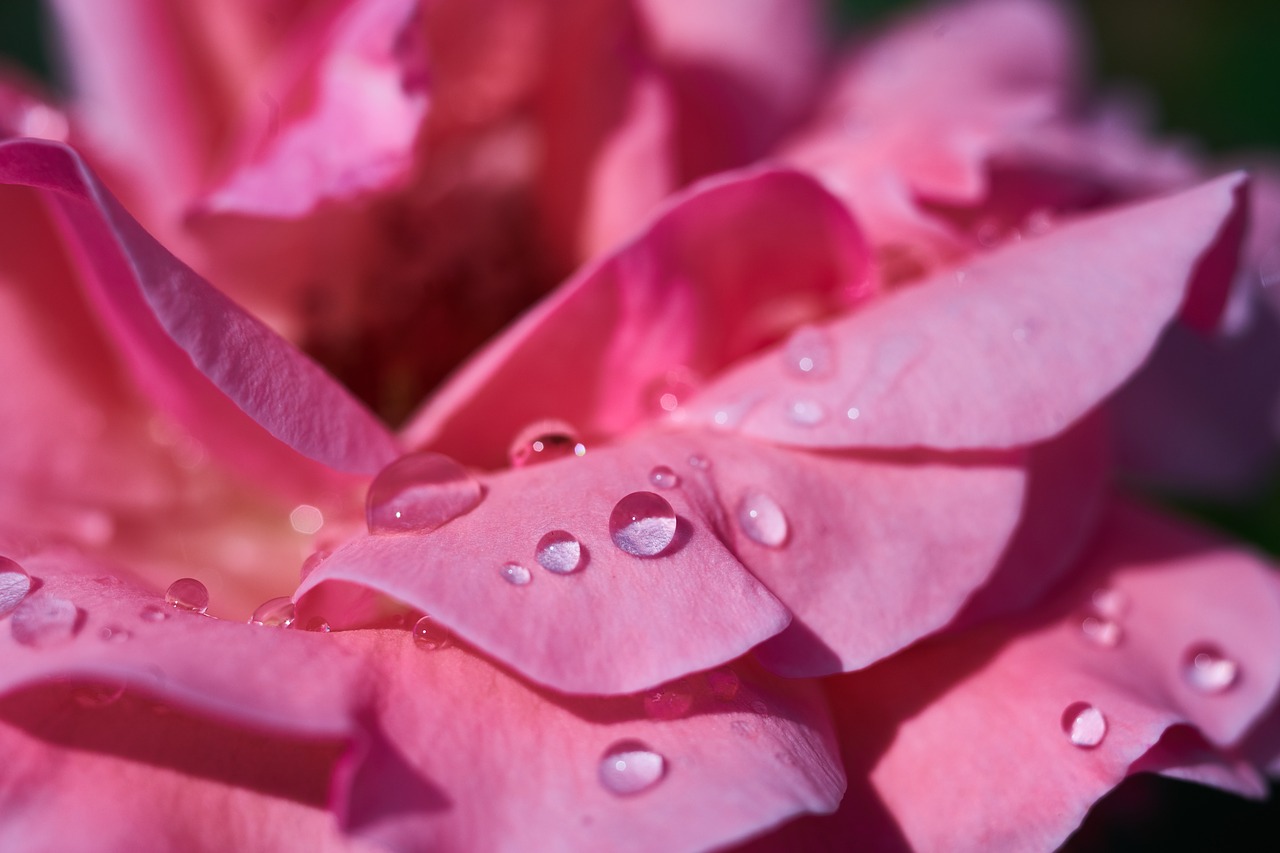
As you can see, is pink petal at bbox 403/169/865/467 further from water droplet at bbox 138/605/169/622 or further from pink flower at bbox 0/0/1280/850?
water droplet at bbox 138/605/169/622

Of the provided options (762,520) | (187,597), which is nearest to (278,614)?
(187,597)

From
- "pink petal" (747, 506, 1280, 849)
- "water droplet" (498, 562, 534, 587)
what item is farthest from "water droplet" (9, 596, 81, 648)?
"pink petal" (747, 506, 1280, 849)

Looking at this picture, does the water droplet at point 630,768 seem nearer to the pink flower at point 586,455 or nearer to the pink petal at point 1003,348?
the pink flower at point 586,455

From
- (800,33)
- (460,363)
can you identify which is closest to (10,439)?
(460,363)

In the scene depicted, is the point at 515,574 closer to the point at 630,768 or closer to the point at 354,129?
the point at 630,768

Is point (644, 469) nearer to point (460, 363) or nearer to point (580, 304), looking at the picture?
point (580, 304)

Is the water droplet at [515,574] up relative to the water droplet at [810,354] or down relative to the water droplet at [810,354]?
down

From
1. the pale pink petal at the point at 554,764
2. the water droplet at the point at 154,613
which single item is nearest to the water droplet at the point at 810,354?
the pale pink petal at the point at 554,764
